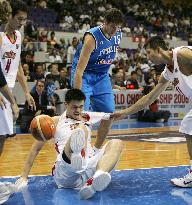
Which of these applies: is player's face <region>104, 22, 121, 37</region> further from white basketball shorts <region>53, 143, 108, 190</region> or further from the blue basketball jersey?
white basketball shorts <region>53, 143, 108, 190</region>

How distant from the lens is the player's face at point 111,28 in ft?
19.5

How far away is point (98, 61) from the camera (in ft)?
20.5

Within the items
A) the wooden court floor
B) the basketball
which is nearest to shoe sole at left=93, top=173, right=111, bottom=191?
the basketball

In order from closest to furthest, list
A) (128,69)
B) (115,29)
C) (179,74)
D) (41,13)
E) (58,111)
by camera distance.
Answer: (179,74), (115,29), (58,111), (128,69), (41,13)

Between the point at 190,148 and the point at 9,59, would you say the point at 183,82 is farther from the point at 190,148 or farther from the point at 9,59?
the point at 9,59

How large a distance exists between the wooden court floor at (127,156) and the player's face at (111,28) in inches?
71.0

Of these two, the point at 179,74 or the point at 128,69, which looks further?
the point at 128,69

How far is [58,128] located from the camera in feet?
17.1

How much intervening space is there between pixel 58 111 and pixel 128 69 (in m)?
6.83

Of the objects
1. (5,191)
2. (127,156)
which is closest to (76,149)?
(5,191)

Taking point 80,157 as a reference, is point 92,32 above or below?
above

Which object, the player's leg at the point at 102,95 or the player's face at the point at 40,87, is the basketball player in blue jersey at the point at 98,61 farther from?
the player's face at the point at 40,87

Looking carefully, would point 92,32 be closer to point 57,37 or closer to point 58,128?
point 58,128

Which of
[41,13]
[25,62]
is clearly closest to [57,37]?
[41,13]
